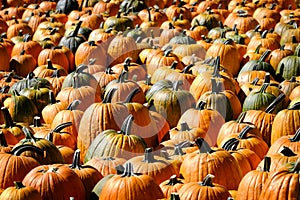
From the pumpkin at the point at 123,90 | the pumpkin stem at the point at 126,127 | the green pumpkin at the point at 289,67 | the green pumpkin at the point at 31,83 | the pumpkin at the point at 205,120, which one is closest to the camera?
the pumpkin stem at the point at 126,127

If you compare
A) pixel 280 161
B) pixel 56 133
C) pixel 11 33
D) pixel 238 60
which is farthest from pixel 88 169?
pixel 11 33

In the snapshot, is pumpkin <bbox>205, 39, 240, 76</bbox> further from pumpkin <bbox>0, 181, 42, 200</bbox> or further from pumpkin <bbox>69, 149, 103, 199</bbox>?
pumpkin <bbox>0, 181, 42, 200</bbox>

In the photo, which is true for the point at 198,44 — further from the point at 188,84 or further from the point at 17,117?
the point at 17,117

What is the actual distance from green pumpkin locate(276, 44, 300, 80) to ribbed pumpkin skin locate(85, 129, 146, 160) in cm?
338

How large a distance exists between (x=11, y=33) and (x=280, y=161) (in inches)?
289

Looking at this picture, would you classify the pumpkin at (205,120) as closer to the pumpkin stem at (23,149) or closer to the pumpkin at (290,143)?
the pumpkin at (290,143)

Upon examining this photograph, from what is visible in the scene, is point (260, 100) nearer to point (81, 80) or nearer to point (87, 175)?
point (81, 80)

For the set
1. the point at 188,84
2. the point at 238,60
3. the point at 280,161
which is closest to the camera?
the point at 280,161

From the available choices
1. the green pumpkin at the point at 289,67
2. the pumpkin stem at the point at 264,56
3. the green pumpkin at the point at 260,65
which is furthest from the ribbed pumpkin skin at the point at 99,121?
the green pumpkin at the point at 289,67

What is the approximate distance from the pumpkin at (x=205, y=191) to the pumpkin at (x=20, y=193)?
1.08 meters

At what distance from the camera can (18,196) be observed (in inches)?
181

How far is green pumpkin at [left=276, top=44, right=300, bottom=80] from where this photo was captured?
28.1 ft

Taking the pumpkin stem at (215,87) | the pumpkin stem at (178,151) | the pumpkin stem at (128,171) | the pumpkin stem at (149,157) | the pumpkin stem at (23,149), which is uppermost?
the pumpkin stem at (23,149)

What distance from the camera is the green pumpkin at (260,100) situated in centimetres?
724
